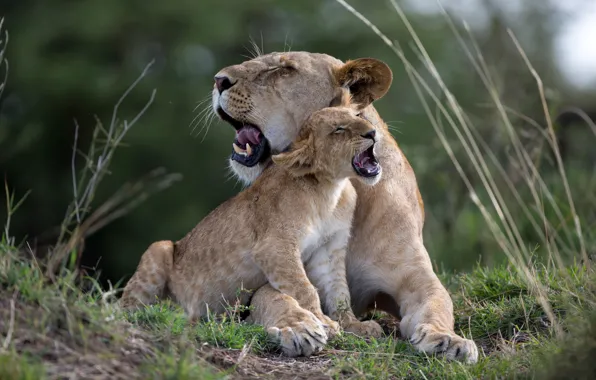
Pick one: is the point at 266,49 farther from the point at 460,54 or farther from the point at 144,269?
the point at 144,269

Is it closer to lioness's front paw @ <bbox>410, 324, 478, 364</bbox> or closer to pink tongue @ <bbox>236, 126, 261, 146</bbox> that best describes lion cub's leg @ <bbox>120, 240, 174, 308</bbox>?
pink tongue @ <bbox>236, 126, 261, 146</bbox>

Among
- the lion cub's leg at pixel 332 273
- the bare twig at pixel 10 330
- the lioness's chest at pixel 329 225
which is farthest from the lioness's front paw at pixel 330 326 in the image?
the bare twig at pixel 10 330

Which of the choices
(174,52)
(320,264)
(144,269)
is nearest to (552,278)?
(320,264)

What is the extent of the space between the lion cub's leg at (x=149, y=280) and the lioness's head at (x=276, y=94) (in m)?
A: 0.65

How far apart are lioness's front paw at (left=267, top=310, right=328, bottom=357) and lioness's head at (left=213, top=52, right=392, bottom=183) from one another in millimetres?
1059

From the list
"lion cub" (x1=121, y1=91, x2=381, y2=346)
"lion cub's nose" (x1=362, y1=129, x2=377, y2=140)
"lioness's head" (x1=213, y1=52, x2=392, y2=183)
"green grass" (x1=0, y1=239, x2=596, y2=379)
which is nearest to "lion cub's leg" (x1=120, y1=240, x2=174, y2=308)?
"lion cub" (x1=121, y1=91, x2=381, y2=346)

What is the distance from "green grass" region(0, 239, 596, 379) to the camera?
3.57 metres

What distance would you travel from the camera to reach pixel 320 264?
5.24 m

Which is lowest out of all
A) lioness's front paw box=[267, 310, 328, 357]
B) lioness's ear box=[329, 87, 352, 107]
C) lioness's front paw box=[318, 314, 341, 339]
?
lioness's front paw box=[318, 314, 341, 339]

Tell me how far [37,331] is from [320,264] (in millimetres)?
1863

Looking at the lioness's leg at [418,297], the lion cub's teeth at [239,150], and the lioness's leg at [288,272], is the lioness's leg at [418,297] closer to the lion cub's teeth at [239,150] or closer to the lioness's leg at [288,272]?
the lioness's leg at [288,272]

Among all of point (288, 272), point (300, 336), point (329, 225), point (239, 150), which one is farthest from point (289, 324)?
point (239, 150)

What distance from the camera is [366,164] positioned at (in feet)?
16.9

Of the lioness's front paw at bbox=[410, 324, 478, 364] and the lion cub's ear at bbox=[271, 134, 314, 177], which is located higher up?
the lion cub's ear at bbox=[271, 134, 314, 177]
